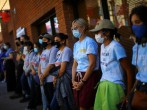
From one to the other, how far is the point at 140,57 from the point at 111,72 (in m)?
0.60

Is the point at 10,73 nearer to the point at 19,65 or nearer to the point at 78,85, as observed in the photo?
the point at 19,65

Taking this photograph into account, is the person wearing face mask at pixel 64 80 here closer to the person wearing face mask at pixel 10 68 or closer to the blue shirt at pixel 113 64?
the blue shirt at pixel 113 64

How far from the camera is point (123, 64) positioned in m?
3.55

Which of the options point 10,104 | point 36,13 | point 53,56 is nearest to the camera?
point 53,56

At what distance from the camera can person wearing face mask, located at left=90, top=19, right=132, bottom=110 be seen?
3.56 metres

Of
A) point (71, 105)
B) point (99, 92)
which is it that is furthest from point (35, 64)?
point (99, 92)

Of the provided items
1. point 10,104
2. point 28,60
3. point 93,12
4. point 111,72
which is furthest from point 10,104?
point 111,72

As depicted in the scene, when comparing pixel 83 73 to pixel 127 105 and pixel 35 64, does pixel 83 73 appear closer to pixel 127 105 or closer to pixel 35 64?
pixel 127 105

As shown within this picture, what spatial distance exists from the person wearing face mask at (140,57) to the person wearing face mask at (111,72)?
1.28ft

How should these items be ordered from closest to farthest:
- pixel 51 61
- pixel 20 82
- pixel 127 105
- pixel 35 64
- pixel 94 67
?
pixel 127 105
pixel 94 67
pixel 51 61
pixel 35 64
pixel 20 82

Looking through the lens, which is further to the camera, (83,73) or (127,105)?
(83,73)

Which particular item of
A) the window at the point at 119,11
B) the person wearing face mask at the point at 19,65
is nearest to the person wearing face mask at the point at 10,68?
the person wearing face mask at the point at 19,65

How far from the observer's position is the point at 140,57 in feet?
10.3

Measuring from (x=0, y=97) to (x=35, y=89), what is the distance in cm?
346
